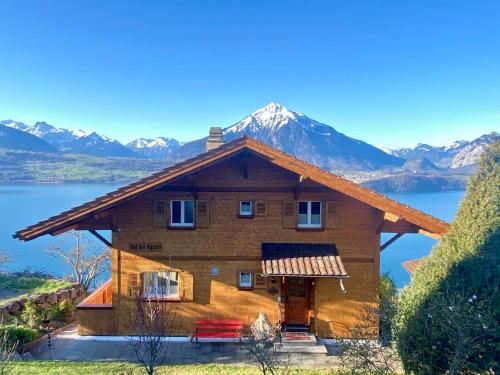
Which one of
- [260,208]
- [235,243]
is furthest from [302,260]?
[235,243]

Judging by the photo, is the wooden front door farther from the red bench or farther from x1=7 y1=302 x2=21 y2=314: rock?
x1=7 y1=302 x2=21 y2=314: rock

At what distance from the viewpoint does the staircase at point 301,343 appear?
37.0ft

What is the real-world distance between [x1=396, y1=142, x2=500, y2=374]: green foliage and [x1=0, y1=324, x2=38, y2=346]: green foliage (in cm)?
1169

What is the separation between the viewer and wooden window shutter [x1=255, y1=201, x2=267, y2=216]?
40.4 feet

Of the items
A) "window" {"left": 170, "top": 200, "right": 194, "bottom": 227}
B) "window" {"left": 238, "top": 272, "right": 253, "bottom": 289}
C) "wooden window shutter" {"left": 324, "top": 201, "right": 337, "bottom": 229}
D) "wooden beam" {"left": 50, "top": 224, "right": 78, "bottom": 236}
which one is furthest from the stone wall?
"wooden window shutter" {"left": 324, "top": 201, "right": 337, "bottom": 229}

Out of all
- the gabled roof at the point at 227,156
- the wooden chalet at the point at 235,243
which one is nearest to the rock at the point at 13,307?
the wooden chalet at the point at 235,243

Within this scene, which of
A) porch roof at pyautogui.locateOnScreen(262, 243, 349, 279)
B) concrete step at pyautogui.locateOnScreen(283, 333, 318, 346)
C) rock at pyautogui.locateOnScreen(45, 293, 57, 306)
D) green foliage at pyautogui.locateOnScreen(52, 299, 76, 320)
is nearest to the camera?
porch roof at pyautogui.locateOnScreen(262, 243, 349, 279)

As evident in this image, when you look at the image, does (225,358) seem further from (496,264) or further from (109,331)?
(496,264)

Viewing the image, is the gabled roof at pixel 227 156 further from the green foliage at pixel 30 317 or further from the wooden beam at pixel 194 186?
the green foliage at pixel 30 317

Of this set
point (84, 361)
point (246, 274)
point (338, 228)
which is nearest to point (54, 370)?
point (84, 361)

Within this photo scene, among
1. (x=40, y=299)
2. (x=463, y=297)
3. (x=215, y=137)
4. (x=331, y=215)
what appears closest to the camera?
(x=463, y=297)

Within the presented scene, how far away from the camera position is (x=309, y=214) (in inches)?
488

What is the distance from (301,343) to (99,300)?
8357 millimetres

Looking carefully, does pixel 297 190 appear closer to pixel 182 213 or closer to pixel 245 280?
pixel 245 280
